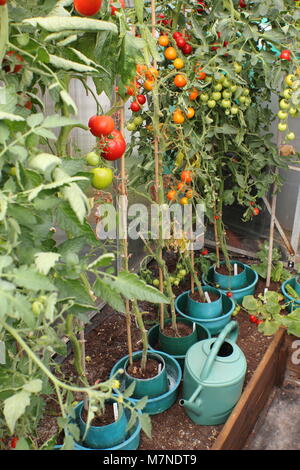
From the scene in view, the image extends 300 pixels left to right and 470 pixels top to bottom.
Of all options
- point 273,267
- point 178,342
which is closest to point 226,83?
point 178,342

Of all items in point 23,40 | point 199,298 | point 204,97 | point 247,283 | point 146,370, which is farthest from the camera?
point 247,283

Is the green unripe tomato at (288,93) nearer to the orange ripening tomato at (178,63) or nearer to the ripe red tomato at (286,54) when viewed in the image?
the ripe red tomato at (286,54)

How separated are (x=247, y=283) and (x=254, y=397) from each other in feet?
3.05

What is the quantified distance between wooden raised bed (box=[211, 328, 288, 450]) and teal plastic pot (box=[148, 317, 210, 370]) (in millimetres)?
307

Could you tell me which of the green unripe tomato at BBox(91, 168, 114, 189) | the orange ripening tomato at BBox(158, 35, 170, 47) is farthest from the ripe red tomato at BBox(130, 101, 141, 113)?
the green unripe tomato at BBox(91, 168, 114, 189)

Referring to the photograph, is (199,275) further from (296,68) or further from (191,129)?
(296,68)

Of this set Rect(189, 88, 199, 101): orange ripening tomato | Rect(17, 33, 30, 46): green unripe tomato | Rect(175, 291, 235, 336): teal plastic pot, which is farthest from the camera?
Rect(175, 291, 235, 336): teal plastic pot

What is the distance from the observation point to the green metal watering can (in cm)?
156

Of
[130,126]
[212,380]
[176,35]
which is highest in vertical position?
[176,35]

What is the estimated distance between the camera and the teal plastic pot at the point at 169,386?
5.61 ft

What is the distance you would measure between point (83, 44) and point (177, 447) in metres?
1.35

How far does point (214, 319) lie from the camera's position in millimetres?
2098

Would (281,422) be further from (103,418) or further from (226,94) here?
(226,94)

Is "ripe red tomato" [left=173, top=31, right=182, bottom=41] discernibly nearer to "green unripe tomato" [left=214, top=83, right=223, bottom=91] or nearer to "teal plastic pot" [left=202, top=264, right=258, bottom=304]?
"green unripe tomato" [left=214, top=83, right=223, bottom=91]
